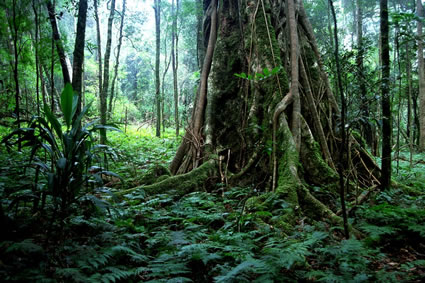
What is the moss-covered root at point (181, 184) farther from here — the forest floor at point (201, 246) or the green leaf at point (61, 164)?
the green leaf at point (61, 164)

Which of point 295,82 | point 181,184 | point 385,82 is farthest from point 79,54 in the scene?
point 385,82

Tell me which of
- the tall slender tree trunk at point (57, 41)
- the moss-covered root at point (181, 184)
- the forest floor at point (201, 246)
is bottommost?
the forest floor at point (201, 246)

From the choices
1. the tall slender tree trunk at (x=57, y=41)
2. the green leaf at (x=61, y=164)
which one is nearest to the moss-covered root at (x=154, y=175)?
the green leaf at (x=61, y=164)

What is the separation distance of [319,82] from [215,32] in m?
2.42

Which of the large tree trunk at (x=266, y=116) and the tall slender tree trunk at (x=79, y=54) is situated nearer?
the large tree trunk at (x=266, y=116)

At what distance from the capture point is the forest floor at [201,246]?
1.64 metres

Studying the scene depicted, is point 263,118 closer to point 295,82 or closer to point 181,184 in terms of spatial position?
point 295,82

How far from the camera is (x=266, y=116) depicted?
4465 mm

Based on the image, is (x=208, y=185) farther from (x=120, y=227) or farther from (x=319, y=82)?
(x=319, y=82)

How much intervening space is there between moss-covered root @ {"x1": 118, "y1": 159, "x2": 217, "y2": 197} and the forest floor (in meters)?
0.40

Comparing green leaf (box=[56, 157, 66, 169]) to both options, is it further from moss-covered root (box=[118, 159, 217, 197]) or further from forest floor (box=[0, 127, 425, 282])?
moss-covered root (box=[118, 159, 217, 197])

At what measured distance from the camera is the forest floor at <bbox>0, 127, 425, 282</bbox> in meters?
1.64

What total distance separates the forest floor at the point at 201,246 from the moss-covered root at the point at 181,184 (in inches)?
15.9

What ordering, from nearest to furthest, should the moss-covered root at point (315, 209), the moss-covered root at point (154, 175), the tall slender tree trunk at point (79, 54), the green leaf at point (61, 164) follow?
the green leaf at point (61, 164), the moss-covered root at point (315, 209), the moss-covered root at point (154, 175), the tall slender tree trunk at point (79, 54)
